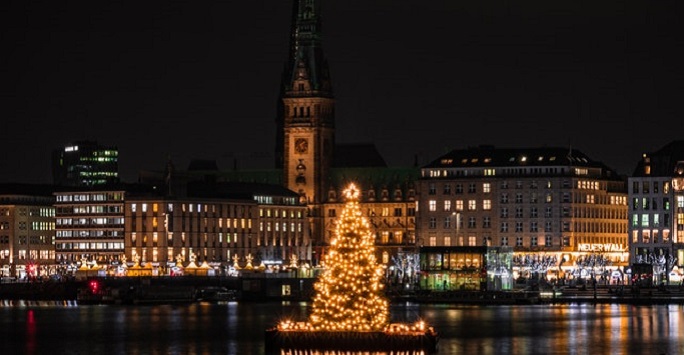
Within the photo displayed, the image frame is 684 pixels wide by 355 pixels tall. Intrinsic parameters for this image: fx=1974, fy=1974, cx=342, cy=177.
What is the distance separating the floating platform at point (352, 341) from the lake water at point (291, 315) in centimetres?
1451

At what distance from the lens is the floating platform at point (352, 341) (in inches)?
3605

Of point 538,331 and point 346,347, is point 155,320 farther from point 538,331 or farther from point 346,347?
point 346,347

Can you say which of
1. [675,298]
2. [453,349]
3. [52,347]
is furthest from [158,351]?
[675,298]

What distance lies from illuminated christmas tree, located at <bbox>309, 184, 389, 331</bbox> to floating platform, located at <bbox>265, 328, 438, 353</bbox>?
32.9 inches

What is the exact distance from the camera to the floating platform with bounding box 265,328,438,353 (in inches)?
3605

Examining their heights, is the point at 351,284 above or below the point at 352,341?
above

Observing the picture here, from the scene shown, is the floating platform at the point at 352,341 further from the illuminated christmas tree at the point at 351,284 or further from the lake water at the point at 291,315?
the lake water at the point at 291,315

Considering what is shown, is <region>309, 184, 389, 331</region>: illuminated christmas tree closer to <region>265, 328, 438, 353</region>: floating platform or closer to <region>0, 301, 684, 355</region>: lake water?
<region>265, 328, 438, 353</region>: floating platform

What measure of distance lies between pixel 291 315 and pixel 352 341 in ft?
124

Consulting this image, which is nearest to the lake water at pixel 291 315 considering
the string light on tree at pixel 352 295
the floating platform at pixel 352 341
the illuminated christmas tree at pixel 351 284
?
the floating platform at pixel 352 341

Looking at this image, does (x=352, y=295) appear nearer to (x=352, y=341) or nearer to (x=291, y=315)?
(x=352, y=341)

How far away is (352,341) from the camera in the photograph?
9156 cm

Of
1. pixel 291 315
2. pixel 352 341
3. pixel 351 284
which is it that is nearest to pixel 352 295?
pixel 351 284

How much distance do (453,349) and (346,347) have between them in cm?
1898
